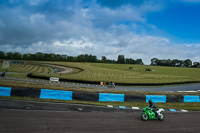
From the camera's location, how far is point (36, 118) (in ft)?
34.4

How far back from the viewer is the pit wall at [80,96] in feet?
56.9

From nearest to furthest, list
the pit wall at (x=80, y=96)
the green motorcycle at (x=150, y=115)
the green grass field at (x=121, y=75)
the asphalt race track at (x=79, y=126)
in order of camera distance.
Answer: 1. the asphalt race track at (x=79, y=126)
2. the green motorcycle at (x=150, y=115)
3. the pit wall at (x=80, y=96)
4. the green grass field at (x=121, y=75)

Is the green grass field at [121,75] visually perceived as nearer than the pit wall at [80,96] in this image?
No

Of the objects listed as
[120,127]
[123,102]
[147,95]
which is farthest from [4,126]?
[147,95]

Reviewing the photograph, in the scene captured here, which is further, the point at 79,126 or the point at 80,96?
the point at 80,96

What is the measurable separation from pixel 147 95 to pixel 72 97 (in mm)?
9079

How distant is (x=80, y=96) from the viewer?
725 inches

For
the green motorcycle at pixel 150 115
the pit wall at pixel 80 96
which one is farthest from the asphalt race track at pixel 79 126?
the pit wall at pixel 80 96

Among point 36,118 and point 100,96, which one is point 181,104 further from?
point 36,118

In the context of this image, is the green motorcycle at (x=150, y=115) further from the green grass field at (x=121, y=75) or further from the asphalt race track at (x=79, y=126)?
the green grass field at (x=121, y=75)

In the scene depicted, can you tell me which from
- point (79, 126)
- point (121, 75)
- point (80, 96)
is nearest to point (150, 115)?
point (79, 126)

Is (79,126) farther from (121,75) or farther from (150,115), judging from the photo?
(121,75)

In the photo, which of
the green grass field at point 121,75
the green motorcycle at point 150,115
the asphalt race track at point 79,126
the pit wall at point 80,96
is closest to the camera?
the asphalt race track at point 79,126

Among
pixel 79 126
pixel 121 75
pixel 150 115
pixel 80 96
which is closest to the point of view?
pixel 79 126
